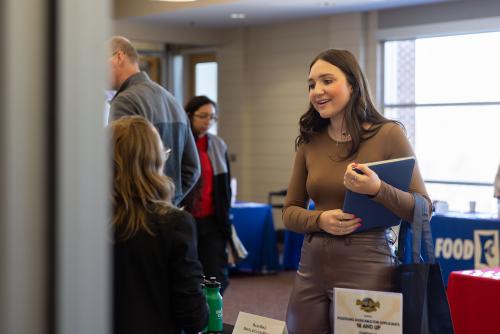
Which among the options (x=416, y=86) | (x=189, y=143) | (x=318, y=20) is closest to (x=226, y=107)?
(x=318, y=20)

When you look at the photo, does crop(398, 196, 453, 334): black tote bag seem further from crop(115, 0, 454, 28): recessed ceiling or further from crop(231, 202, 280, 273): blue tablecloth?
crop(115, 0, 454, 28): recessed ceiling

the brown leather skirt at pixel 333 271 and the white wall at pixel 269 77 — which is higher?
the white wall at pixel 269 77

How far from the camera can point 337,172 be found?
2020 millimetres

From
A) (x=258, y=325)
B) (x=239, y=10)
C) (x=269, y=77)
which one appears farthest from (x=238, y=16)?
Answer: (x=258, y=325)

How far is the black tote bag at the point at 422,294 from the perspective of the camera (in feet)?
6.18

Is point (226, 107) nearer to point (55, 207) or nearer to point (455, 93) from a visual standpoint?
point (455, 93)

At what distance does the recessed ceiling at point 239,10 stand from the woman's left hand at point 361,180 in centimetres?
598

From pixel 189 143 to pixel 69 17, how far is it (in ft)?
7.65

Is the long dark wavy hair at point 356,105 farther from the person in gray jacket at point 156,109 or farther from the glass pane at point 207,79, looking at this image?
the glass pane at point 207,79

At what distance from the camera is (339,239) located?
1.99 metres

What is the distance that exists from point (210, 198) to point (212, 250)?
0.37m

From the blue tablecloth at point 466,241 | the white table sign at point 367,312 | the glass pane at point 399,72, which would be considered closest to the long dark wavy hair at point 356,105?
the white table sign at point 367,312

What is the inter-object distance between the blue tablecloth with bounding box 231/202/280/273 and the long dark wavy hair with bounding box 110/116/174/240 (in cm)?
505

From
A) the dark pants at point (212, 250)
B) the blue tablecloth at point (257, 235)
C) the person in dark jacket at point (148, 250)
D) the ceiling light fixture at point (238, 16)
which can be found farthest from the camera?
the ceiling light fixture at point (238, 16)
